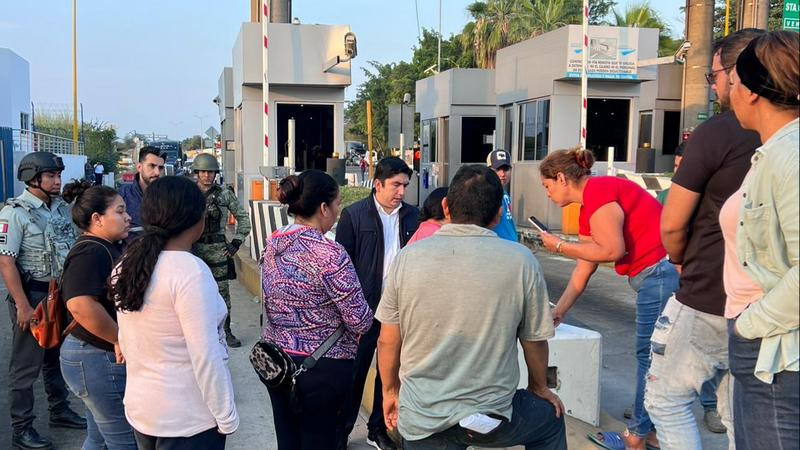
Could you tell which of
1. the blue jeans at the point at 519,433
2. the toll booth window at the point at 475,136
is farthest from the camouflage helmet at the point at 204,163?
the toll booth window at the point at 475,136

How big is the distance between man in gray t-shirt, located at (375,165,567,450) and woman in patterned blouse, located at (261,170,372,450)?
0.45 m

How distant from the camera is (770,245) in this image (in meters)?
1.96

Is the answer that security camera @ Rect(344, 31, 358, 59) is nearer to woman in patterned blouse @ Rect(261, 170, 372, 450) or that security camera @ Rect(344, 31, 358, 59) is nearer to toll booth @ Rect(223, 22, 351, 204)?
toll booth @ Rect(223, 22, 351, 204)

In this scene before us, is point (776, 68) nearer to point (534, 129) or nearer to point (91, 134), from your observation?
point (534, 129)

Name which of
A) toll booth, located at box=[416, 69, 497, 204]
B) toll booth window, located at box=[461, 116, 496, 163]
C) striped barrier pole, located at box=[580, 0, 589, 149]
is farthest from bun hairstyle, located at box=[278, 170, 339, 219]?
toll booth window, located at box=[461, 116, 496, 163]

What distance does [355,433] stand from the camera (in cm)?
477

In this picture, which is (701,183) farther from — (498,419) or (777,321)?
(498,419)

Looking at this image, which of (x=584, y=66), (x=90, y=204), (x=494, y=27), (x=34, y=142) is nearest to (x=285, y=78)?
(x=584, y=66)

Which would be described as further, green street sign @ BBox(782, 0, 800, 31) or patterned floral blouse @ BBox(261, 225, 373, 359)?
green street sign @ BBox(782, 0, 800, 31)

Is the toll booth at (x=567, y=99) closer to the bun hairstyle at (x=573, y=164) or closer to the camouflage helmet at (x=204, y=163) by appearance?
the camouflage helmet at (x=204, y=163)

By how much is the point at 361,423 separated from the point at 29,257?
2498mm

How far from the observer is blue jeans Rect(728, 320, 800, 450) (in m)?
1.98

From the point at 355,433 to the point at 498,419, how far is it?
2.41 meters

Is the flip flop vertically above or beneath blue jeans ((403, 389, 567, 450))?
beneath
